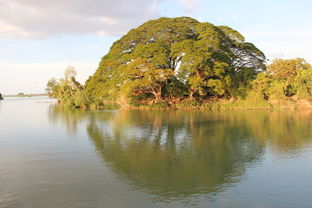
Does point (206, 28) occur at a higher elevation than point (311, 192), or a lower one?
higher

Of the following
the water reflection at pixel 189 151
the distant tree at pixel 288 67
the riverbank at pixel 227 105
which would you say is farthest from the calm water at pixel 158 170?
the distant tree at pixel 288 67

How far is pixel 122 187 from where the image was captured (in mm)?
11562

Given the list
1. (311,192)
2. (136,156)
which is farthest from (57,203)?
(311,192)

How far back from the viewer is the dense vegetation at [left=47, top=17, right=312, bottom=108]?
44.4 metres

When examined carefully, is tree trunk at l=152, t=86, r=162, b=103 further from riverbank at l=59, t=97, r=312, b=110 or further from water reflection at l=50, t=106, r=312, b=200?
water reflection at l=50, t=106, r=312, b=200

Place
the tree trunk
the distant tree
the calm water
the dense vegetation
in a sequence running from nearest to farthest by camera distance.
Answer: the calm water, the dense vegetation, the distant tree, the tree trunk

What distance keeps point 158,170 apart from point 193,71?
32.0 meters

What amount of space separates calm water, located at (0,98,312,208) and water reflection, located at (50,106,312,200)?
44 millimetres

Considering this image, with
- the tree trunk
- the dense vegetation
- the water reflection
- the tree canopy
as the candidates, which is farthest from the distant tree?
the water reflection

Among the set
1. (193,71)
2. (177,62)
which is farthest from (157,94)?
(193,71)

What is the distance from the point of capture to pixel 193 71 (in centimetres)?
4425

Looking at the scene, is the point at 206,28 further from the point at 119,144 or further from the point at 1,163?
the point at 1,163

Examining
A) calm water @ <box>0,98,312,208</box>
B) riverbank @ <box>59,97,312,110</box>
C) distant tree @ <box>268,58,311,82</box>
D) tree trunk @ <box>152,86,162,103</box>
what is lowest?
calm water @ <box>0,98,312,208</box>

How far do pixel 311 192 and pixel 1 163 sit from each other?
15.2 meters
